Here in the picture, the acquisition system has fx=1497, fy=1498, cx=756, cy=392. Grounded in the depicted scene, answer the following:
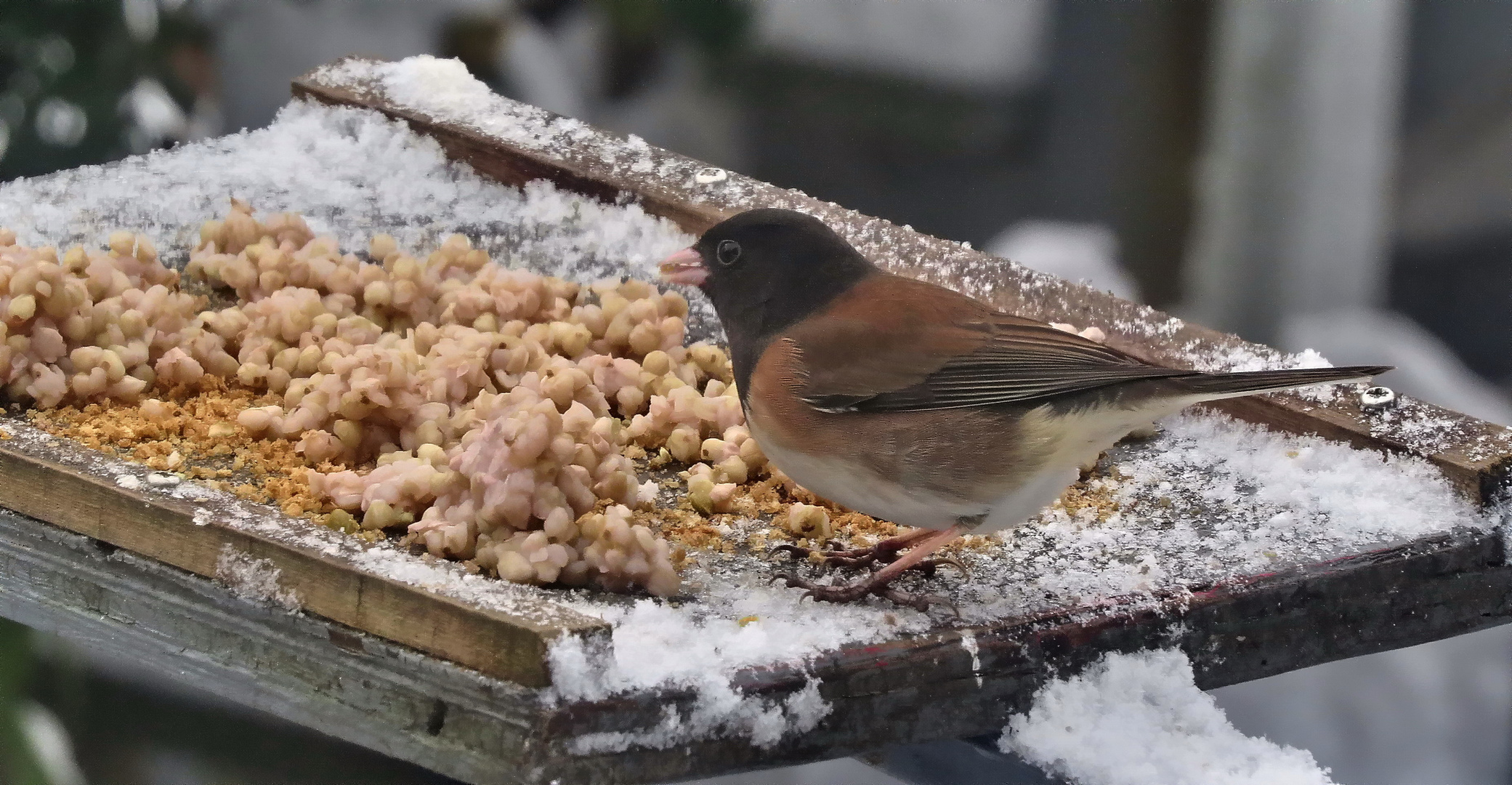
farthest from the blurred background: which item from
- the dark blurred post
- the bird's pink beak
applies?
the bird's pink beak

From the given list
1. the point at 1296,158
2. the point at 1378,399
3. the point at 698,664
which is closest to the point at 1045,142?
the point at 1296,158

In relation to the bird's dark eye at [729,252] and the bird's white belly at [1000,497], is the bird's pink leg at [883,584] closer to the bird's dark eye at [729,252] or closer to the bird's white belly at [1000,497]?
the bird's white belly at [1000,497]

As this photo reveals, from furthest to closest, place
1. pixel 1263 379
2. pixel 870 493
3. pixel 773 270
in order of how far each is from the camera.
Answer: pixel 773 270
pixel 870 493
pixel 1263 379

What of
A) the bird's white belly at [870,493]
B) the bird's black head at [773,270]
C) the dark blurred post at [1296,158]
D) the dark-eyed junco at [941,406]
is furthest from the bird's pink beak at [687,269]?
the dark blurred post at [1296,158]

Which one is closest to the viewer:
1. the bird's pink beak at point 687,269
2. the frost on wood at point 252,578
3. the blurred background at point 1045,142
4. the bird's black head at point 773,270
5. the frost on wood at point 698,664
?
the frost on wood at point 698,664

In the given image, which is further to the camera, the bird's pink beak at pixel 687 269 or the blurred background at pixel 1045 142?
the blurred background at pixel 1045 142

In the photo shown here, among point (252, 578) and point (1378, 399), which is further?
point (1378, 399)

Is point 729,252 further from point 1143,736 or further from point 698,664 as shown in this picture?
point 1143,736
